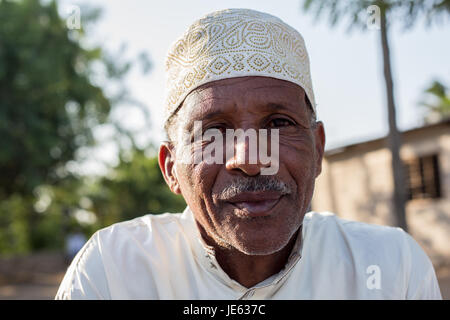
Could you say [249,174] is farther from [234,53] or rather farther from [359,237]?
[359,237]

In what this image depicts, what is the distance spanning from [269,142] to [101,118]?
711 inches

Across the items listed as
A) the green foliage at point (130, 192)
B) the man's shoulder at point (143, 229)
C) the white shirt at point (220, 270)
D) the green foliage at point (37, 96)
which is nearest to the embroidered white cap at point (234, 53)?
the man's shoulder at point (143, 229)

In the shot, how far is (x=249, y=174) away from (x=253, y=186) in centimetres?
4

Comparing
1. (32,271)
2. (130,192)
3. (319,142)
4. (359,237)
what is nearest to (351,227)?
(359,237)

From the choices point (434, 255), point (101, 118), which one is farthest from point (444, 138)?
point (101, 118)

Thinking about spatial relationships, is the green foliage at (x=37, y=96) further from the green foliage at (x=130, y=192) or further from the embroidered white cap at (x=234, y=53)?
the embroidered white cap at (x=234, y=53)

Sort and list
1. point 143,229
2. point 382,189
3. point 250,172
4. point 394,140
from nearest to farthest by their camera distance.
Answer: point 250,172
point 143,229
point 394,140
point 382,189

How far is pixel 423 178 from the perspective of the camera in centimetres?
1395

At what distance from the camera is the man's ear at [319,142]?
184cm

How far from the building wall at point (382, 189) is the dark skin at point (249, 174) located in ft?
40.3

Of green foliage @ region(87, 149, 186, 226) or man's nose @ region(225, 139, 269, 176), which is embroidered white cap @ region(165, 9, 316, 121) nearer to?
man's nose @ region(225, 139, 269, 176)

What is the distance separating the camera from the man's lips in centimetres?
147

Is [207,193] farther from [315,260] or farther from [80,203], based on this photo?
[80,203]

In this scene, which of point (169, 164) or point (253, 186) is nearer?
point (253, 186)
